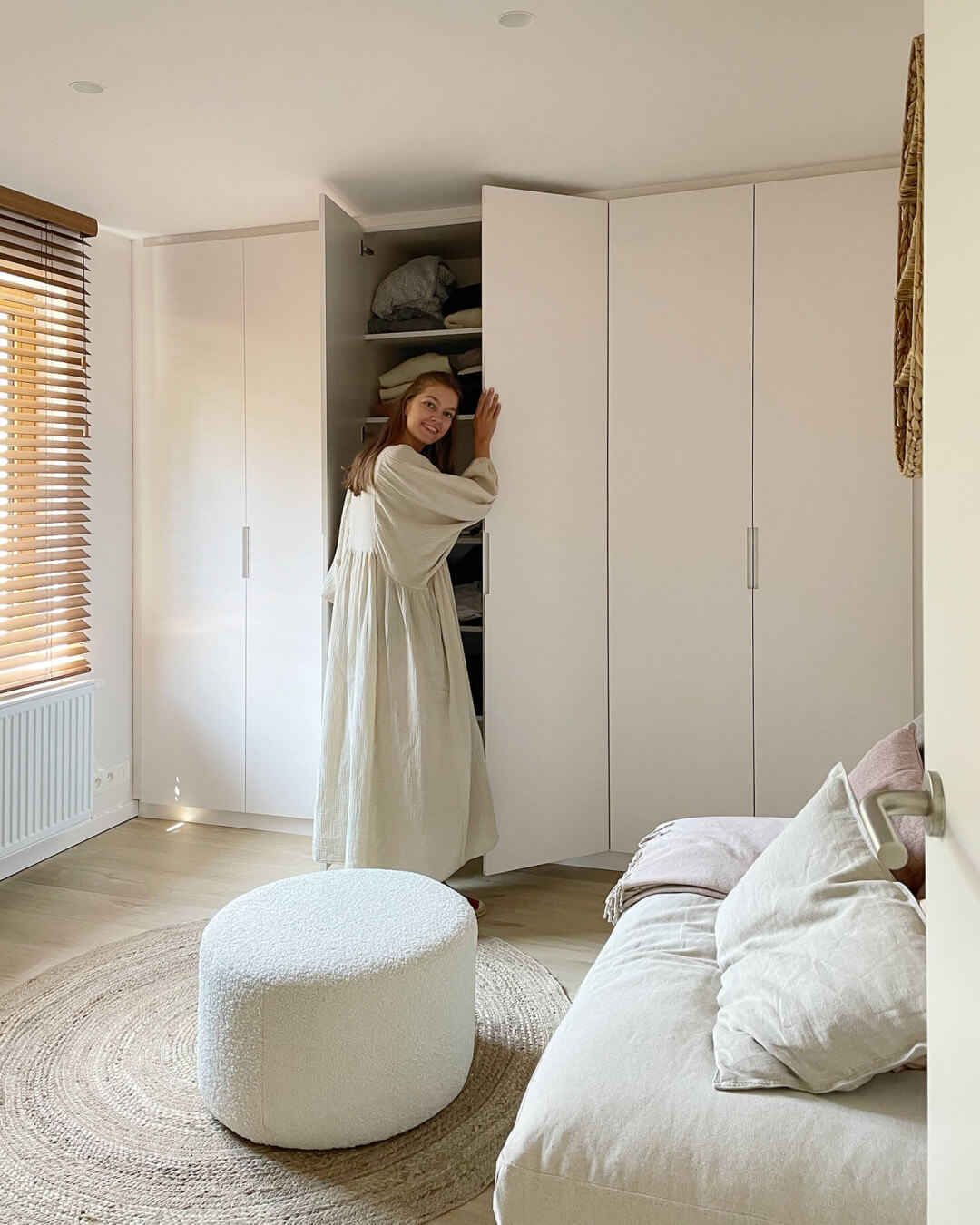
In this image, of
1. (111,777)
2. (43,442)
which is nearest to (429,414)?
(43,442)

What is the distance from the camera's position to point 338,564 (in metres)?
3.31

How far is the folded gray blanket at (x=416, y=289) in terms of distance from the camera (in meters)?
3.54

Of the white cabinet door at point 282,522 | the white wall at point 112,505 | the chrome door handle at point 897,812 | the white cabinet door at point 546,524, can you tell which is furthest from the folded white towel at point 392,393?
the chrome door handle at point 897,812

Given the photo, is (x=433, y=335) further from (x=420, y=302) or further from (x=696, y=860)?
(x=696, y=860)

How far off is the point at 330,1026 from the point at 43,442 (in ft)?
8.69

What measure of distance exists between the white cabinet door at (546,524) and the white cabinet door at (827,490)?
0.55 metres

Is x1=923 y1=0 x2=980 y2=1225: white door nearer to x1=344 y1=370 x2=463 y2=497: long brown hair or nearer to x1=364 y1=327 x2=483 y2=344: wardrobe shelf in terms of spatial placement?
x1=344 y1=370 x2=463 y2=497: long brown hair

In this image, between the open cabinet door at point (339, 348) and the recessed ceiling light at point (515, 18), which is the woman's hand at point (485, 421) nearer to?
the open cabinet door at point (339, 348)

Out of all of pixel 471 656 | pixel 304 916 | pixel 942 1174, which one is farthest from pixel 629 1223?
pixel 471 656

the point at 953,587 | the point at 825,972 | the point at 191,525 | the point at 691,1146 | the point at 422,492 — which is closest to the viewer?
the point at 953,587

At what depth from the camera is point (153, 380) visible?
4.11m

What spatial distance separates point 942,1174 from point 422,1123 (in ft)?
4.81

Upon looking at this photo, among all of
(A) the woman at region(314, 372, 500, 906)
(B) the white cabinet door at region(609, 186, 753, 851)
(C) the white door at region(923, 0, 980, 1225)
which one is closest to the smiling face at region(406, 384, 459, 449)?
(A) the woman at region(314, 372, 500, 906)

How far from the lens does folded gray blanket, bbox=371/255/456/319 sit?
3.54 metres
